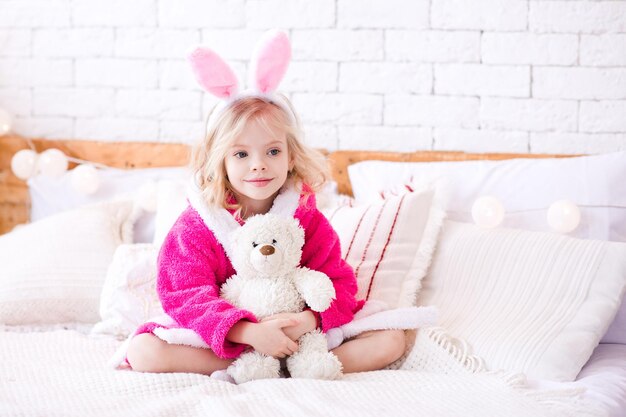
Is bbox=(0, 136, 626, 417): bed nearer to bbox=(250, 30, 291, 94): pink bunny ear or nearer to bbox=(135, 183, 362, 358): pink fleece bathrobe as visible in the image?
bbox=(135, 183, 362, 358): pink fleece bathrobe

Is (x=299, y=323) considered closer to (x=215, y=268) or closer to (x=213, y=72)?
(x=215, y=268)

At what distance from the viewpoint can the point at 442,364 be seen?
57.6 inches

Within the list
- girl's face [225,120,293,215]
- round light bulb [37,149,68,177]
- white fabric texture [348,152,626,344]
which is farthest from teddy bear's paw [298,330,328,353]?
round light bulb [37,149,68,177]

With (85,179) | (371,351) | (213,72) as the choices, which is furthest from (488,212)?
(85,179)

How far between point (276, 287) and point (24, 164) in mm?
1240

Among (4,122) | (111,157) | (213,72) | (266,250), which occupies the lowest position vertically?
(266,250)

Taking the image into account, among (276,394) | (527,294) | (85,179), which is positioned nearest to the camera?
(276,394)

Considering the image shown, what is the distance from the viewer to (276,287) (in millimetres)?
1450

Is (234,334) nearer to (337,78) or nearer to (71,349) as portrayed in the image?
(71,349)

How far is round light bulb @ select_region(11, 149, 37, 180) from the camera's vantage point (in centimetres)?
234

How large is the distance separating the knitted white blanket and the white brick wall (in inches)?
38.0

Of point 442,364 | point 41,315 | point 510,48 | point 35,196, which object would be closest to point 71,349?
point 41,315

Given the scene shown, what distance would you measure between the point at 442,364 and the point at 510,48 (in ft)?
3.58

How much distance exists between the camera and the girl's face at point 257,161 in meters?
1.51
